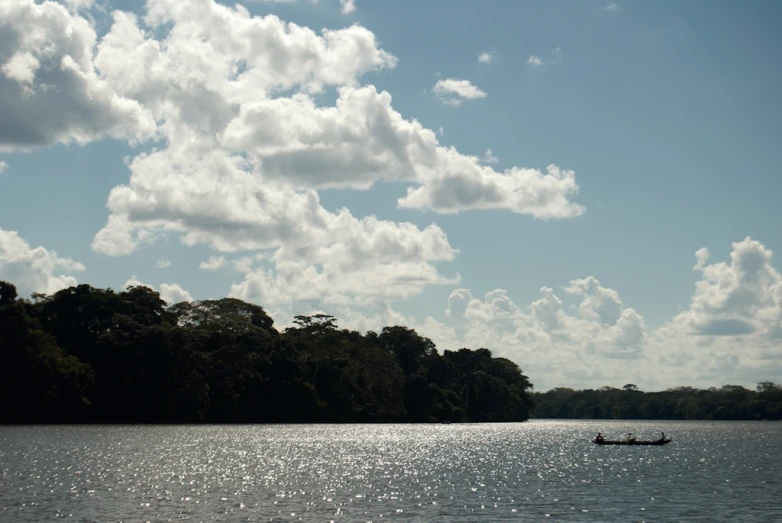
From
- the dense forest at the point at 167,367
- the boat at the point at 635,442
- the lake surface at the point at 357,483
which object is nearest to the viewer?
the lake surface at the point at 357,483

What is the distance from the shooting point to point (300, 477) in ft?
191

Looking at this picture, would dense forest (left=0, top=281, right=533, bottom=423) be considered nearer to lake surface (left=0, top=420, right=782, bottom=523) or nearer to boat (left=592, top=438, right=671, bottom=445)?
lake surface (left=0, top=420, right=782, bottom=523)

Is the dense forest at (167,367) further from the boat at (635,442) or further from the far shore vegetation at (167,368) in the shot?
the boat at (635,442)

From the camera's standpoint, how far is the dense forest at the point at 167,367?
114562 millimetres

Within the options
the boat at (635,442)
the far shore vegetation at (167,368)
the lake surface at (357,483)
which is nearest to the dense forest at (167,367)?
the far shore vegetation at (167,368)

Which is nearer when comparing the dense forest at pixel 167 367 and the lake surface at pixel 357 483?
the lake surface at pixel 357 483

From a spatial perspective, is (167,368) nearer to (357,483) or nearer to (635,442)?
(635,442)

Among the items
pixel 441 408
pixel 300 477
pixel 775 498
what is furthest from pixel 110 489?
pixel 441 408

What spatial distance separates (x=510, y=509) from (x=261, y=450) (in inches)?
1715

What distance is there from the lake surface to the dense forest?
21.9 m

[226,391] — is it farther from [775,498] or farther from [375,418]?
[775,498]

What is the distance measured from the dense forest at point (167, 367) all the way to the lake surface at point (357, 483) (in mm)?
21925

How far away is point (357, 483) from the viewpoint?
55.2 m

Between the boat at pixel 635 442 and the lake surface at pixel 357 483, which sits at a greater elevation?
the boat at pixel 635 442
